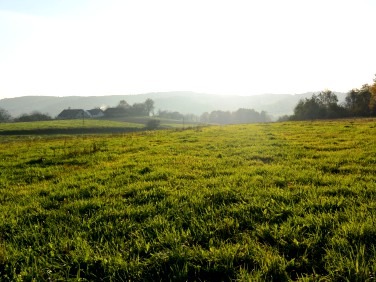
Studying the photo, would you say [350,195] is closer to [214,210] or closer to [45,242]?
[214,210]

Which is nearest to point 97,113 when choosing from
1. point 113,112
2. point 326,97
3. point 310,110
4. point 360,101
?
point 113,112

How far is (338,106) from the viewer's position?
78625 mm

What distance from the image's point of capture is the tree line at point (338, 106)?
72.7 m

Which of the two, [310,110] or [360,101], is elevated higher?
[360,101]

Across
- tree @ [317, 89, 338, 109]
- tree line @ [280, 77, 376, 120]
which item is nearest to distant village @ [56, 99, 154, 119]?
tree line @ [280, 77, 376, 120]

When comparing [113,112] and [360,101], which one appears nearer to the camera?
[360,101]

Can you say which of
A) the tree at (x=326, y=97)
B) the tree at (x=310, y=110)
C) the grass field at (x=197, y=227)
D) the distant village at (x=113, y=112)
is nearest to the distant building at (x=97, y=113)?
the distant village at (x=113, y=112)

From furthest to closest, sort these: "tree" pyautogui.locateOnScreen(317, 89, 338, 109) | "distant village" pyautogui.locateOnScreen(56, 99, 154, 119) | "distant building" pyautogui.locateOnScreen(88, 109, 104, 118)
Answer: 1. "distant building" pyautogui.locateOnScreen(88, 109, 104, 118)
2. "distant village" pyautogui.locateOnScreen(56, 99, 154, 119)
3. "tree" pyautogui.locateOnScreen(317, 89, 338, 109)

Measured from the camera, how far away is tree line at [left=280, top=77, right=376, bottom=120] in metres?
72.7

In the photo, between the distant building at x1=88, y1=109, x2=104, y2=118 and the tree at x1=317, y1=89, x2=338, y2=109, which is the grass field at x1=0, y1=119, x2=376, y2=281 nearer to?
the tree at x1=317, y1=89, x2=338, y2=109

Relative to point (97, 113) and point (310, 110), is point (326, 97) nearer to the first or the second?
point (310, 110)

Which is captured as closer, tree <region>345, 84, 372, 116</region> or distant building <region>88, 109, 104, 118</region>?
tree <region>345, 84, 372, 116</region>

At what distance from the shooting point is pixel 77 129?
70062 mm

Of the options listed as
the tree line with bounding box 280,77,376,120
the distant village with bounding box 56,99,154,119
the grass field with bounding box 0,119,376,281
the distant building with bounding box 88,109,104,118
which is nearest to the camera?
the grass field with bounding box 0,119,376,281
